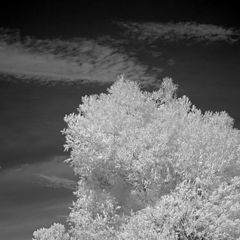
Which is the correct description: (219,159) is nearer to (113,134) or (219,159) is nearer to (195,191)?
(195,191)

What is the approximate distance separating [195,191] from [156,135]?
2939 millimetres

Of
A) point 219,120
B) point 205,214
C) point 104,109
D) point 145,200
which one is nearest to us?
point 205,214

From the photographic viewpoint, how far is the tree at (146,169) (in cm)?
1833

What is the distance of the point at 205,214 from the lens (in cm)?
1830

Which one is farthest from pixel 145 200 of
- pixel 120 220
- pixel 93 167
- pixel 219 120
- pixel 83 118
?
pixel 219 120

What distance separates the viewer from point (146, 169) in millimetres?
19875

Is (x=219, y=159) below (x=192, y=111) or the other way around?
below

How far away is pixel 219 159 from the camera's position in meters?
20.4

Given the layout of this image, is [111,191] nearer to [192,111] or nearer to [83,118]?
[83,118]

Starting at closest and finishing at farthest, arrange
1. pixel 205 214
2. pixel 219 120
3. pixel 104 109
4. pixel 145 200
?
pixel 205 214 → pixel 145 200 → pixel 104 109 → pixel 219 120

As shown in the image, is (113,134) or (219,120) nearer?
(113,134)

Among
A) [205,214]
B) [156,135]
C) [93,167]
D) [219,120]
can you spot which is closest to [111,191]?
[93,167]

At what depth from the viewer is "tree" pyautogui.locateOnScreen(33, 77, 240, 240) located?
60.1 feet

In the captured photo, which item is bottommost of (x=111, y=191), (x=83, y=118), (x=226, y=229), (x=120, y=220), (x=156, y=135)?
(x=226, y=229)
